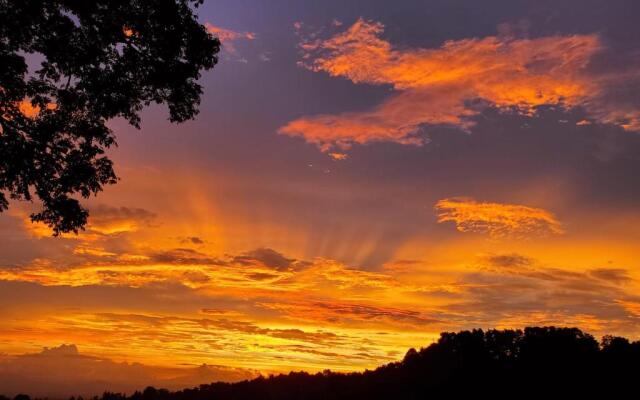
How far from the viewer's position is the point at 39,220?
19062mm

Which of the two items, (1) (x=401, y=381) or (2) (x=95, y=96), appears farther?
(1) (x=401, y=381)

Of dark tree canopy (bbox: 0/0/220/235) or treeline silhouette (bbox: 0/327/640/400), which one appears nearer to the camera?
dark tree canopy (bbox: 0/0/220/235)

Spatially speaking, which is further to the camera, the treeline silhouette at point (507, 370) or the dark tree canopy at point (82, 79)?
the treeline silhouette at point (507, 370)

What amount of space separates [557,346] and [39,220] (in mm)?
100187

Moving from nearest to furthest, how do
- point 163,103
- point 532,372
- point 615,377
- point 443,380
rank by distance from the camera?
point 163,103
point 615,377
point 532,372
point 443,380

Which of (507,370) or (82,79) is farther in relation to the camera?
(507,370)

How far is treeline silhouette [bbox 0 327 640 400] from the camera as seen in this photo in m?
90.1

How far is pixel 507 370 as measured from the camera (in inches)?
4104

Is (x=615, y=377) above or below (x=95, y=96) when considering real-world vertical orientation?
below

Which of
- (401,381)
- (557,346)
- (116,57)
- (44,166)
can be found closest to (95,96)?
(116,57)

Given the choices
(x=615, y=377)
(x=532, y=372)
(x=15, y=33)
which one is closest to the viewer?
(x=15, y=33)

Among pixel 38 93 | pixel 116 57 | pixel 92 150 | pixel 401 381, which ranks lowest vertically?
pixel 401 381

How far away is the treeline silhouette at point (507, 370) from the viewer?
295 feet

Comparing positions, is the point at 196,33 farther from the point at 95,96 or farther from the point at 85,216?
the point at 85,216
